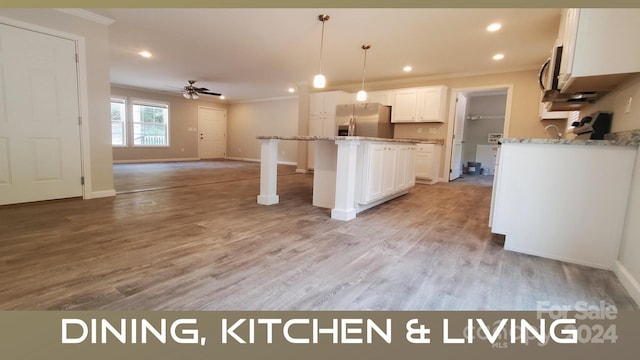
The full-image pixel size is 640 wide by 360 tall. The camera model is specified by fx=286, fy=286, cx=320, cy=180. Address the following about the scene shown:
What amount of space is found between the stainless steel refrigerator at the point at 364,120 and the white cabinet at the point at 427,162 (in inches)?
37.7

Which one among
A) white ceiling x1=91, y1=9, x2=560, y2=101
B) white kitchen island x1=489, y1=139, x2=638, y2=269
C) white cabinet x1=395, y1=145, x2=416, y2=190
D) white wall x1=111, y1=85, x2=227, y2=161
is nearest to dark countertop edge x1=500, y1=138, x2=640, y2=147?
white kitchen island x1=489, y1=139, x2=638, y2=269

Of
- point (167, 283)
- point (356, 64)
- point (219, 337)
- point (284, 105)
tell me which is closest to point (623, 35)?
point (219, 337)

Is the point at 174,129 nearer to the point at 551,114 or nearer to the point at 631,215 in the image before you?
the point at 551,114

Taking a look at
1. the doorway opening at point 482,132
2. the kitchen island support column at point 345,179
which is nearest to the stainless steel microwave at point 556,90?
the kitchen island support column at point 345,179

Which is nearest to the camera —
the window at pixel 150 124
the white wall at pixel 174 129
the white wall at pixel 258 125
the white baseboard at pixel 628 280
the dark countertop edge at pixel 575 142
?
the white baseboard at pixel 628 280

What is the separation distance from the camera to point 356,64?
18.7 ft

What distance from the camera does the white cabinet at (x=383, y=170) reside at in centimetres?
325

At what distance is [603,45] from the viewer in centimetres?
198

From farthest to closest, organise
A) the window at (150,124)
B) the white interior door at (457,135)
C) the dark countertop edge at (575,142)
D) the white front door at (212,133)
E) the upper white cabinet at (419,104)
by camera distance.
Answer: the white front door at (212,133)
the window at (150,124)
the white interior door at (457,135)
the upper white cabinet at (419,104)
the dark countertop edge at (575,142)

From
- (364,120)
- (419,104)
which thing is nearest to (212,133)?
(364,120)

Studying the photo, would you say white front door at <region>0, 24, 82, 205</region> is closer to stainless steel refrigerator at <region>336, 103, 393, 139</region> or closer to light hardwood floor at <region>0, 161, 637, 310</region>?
light hardwood floor at <region>0, 161, 637, 310</region>

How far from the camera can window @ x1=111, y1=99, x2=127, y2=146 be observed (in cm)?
873

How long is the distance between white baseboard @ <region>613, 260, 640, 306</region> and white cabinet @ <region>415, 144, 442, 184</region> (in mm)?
4343

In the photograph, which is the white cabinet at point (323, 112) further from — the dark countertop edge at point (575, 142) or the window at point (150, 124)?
the window at point (150, 124)
